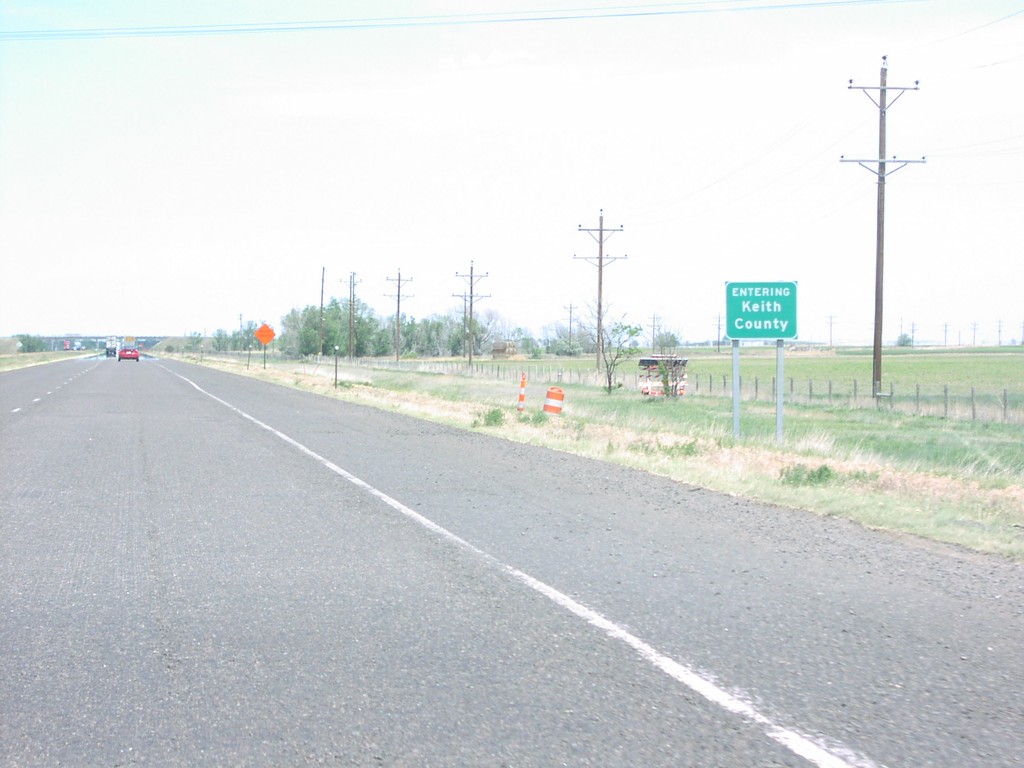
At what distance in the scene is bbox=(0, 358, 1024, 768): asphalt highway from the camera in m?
4.75

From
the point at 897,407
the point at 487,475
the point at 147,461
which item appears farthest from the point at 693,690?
the point at 897,407

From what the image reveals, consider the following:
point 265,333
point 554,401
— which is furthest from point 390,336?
point 554,401

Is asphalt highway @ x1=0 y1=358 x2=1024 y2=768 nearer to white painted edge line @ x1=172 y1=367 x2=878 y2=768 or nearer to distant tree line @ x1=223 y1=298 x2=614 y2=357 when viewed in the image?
white painted edge line @ x1=172 y1=367 x2=878 y2=768

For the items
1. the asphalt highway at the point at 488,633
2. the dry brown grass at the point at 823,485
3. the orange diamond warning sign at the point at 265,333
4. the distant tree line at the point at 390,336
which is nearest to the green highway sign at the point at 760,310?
the dry brown grass at the point at 823,485

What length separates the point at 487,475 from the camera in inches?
596

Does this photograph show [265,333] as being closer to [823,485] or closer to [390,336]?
[823,485]

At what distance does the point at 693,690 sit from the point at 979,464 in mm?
17934

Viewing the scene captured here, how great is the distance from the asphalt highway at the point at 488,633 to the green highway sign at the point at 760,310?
283 inches

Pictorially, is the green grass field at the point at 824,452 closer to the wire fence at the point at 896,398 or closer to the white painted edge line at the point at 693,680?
the wire fence at the point at 896,398

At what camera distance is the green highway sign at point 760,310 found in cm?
1967

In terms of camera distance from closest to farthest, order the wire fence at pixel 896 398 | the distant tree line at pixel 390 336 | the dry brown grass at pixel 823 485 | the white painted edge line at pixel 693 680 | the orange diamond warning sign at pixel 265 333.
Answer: the white painted edge line at pixel 693 680, the dry brown grass at pixel 823 485, the wire fence at pixel 896 398, the orange diamond warning sign at pixel 265 333, the distant tree line at pixel 390 336

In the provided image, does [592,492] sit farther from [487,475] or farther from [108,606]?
[108,606]

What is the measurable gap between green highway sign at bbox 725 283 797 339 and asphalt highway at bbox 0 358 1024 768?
23.6ft

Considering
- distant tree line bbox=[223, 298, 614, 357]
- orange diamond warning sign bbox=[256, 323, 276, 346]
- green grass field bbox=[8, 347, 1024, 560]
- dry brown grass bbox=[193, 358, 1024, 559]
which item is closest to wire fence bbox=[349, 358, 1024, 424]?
green grass field bbox=[8, 347, 1024, 560]
